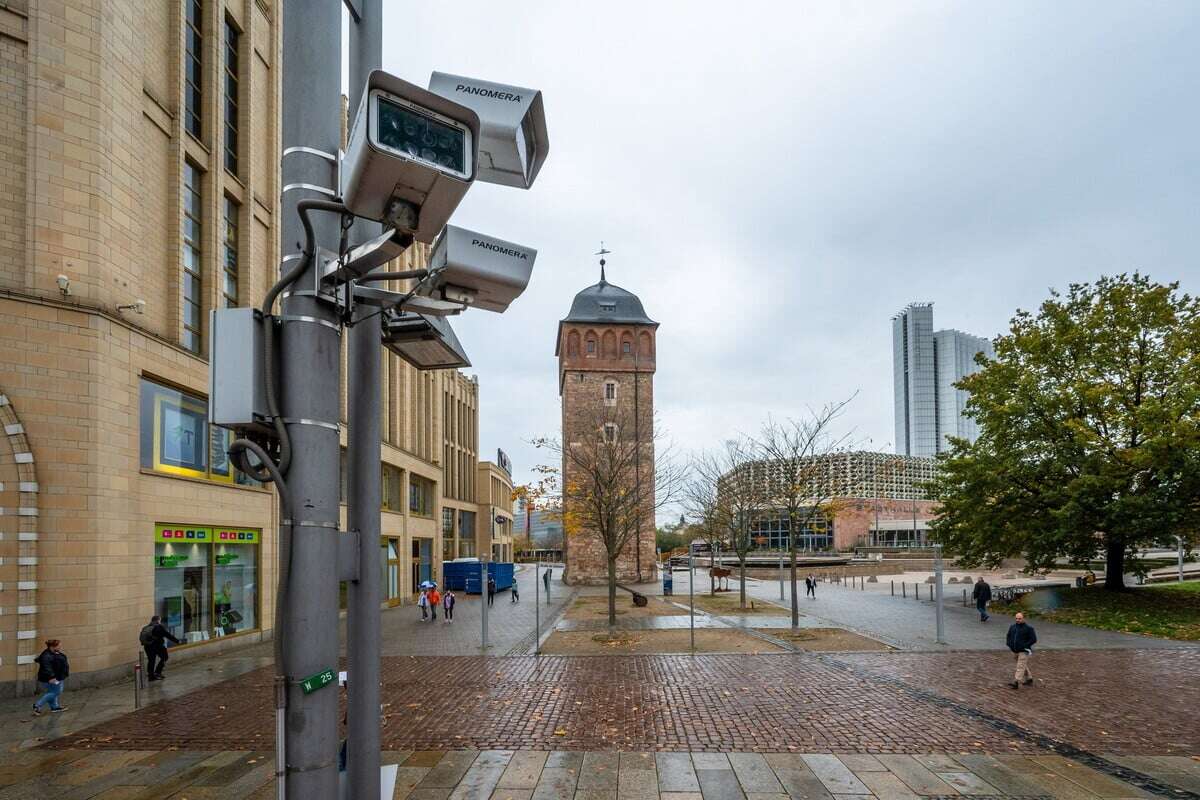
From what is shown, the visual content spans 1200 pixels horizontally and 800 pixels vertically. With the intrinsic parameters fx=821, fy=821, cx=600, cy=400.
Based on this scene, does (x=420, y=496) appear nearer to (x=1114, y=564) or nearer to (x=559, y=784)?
(x=1114, y=564)

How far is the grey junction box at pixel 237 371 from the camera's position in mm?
2930

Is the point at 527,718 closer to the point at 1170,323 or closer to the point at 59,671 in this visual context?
the point at 59,671

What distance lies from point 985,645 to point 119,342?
67.8 feet

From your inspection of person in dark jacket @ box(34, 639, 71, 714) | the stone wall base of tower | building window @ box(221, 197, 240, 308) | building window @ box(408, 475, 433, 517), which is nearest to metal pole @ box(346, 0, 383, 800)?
person in dark jacket @ box(34, 639, 71, 714)

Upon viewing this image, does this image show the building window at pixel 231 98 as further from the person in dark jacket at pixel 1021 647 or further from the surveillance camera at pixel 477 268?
the surveillance camera at pixel 477 268

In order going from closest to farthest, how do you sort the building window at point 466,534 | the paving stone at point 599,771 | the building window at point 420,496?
the paving stone at point 599,771 < the building window at point 420,496 < the building window at point 466,534

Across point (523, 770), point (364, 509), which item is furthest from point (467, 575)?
point (364, 509)

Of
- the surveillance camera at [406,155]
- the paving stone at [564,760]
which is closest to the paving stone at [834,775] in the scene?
the paving stone at [564,760]

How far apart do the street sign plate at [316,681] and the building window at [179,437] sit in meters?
14.9

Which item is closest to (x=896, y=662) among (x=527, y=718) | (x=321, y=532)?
(x=527, y=718)

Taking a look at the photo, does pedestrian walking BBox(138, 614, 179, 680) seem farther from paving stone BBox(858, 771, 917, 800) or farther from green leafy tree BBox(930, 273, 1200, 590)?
green leafy tree BBox(930, 273, 1200, 590)

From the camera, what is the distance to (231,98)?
22250mm

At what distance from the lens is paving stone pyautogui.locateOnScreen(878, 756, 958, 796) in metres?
8.51

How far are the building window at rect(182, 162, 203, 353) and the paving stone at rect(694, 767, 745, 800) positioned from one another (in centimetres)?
1592
